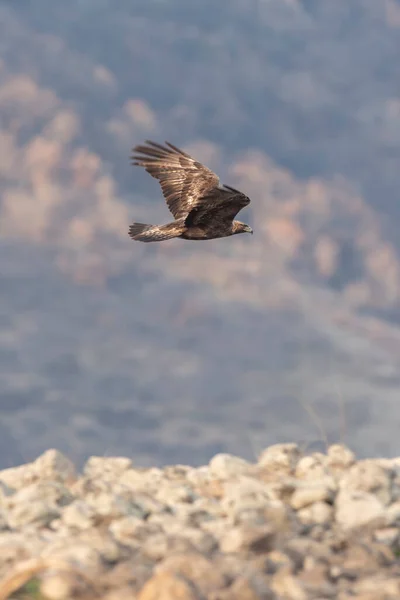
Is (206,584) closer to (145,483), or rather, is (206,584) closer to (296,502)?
(296,502)

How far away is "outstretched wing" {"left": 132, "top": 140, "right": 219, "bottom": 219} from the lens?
13227mm

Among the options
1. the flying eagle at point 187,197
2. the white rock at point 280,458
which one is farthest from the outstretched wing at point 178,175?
the white rock at point 280,458

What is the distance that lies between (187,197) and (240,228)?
76.7 inches

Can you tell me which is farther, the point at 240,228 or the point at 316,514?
the point at 240,228

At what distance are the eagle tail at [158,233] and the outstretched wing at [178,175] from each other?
0.70ft

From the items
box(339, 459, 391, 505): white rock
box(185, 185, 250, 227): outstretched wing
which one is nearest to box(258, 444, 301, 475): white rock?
box(339, 459, 391, 505): white rock

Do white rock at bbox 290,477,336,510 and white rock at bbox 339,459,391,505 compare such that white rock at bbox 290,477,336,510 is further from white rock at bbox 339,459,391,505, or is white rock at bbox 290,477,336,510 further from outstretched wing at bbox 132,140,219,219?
outstretched wing at bbox 132,140,219,219

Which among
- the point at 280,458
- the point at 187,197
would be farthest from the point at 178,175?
the point at 280,458

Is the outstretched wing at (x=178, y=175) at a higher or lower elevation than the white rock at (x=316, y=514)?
higher

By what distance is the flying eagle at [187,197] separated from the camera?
13.2m

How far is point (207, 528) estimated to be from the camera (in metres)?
5.81

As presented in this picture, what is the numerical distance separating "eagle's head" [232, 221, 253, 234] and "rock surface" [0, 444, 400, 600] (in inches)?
291

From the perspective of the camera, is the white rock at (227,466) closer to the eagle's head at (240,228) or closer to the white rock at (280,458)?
the white rock at (280,458)

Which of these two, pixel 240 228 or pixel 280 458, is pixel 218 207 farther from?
pixel 280 458
